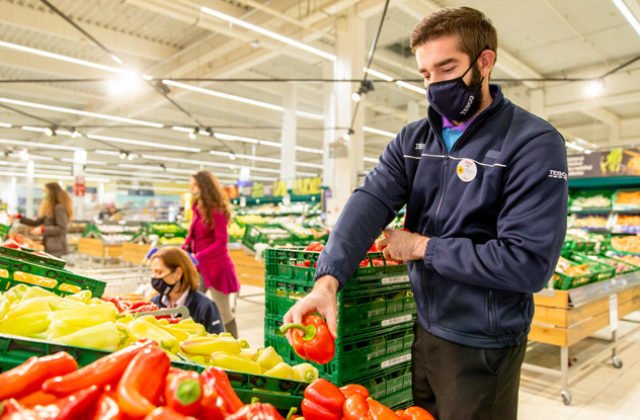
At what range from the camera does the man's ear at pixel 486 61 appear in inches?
59.1

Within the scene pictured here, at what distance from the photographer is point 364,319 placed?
2.21m

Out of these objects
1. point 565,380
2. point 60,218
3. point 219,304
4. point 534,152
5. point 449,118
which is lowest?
point 565,380

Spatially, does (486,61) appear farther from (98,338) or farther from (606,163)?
(606,163)

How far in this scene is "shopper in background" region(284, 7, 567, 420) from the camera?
135cm

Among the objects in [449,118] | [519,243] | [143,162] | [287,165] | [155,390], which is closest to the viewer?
[155,390]

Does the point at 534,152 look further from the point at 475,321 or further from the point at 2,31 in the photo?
the point at 2,31

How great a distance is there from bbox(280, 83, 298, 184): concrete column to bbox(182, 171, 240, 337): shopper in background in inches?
360

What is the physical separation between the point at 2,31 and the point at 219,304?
1112cm

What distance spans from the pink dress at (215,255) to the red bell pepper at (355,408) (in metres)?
3.52

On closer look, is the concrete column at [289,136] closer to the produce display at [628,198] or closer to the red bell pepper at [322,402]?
the produce display at [628,198]

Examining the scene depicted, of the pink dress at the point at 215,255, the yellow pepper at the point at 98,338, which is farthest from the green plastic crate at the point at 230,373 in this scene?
the pink dress at the point at 215,255

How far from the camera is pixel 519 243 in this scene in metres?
1.32

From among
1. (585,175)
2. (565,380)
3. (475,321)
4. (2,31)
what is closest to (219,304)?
(565,380)

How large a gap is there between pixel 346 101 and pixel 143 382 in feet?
30.7
